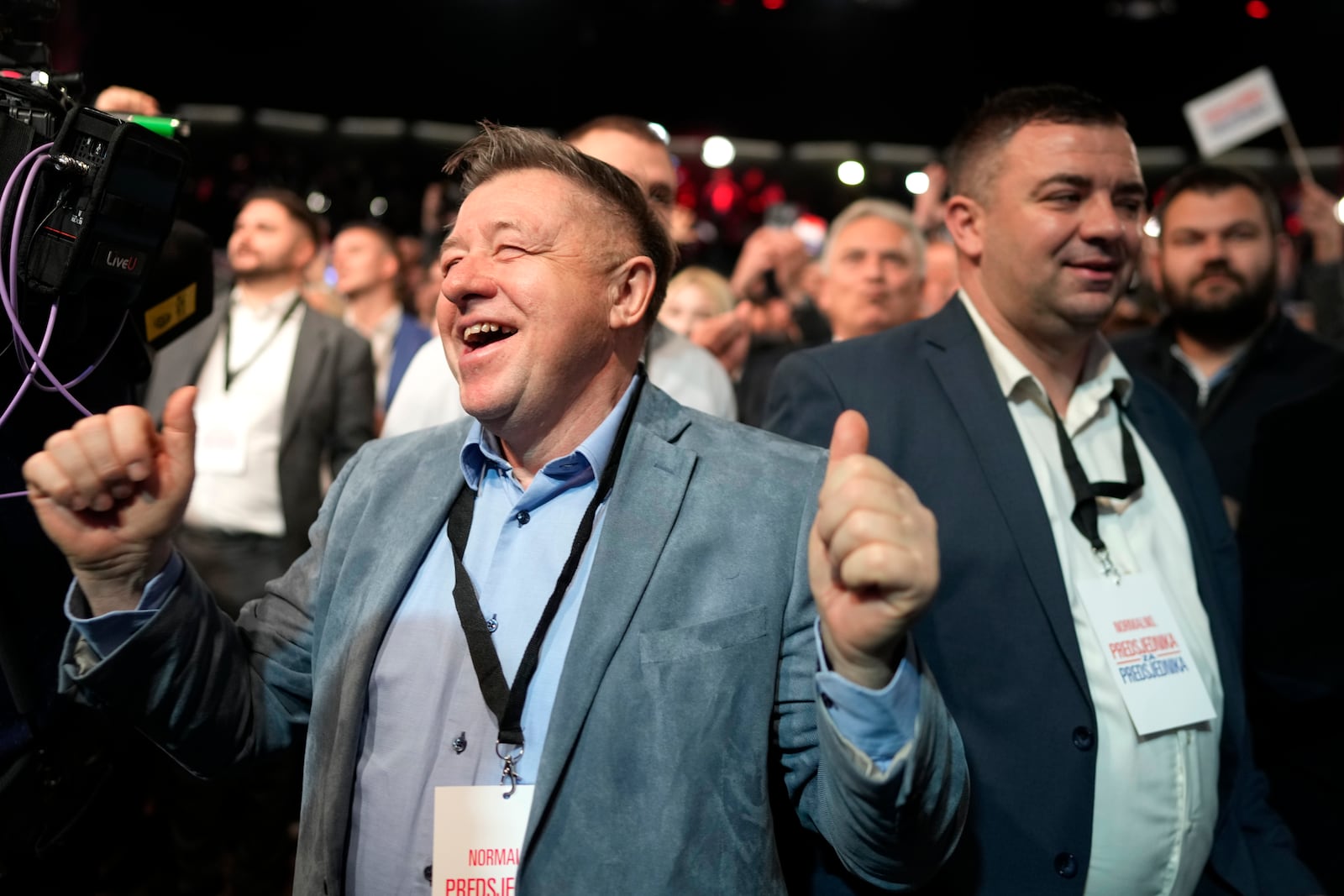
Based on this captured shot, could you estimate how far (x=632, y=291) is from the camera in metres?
1.77

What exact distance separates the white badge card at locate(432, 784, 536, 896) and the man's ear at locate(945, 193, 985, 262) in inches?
59.2

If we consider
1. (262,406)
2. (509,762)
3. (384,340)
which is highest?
(384,340)

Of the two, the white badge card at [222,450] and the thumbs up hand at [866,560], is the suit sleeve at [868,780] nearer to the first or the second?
the thumbs up hand at [866,560]

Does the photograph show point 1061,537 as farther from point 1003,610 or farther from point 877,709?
point 877,709

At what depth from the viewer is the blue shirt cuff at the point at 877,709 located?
1.20 m

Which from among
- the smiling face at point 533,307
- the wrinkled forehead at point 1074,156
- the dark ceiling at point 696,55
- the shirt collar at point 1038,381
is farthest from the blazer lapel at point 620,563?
the dark ceiling at point 696,55

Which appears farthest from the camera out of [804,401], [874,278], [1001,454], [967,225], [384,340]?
[384,340]

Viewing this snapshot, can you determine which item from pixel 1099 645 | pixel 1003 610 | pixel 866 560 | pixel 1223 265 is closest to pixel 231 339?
pixel 1003 610

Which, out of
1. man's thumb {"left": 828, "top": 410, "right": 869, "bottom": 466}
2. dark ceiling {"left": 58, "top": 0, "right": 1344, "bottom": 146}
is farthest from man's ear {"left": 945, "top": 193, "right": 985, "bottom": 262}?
dark ceiling {"left": 58, "top": 0, "right": 1344, "bottom": 146}

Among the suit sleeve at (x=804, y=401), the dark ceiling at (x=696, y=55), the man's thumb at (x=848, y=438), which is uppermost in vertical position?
the dark ceiling at (x=696, y=55)

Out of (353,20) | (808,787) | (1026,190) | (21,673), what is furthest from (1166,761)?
(353,20)

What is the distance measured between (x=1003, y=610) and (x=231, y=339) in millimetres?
3186

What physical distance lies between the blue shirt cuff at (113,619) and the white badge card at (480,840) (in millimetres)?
478

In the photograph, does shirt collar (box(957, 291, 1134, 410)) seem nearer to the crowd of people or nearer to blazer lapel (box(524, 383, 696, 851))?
the crowd of people
